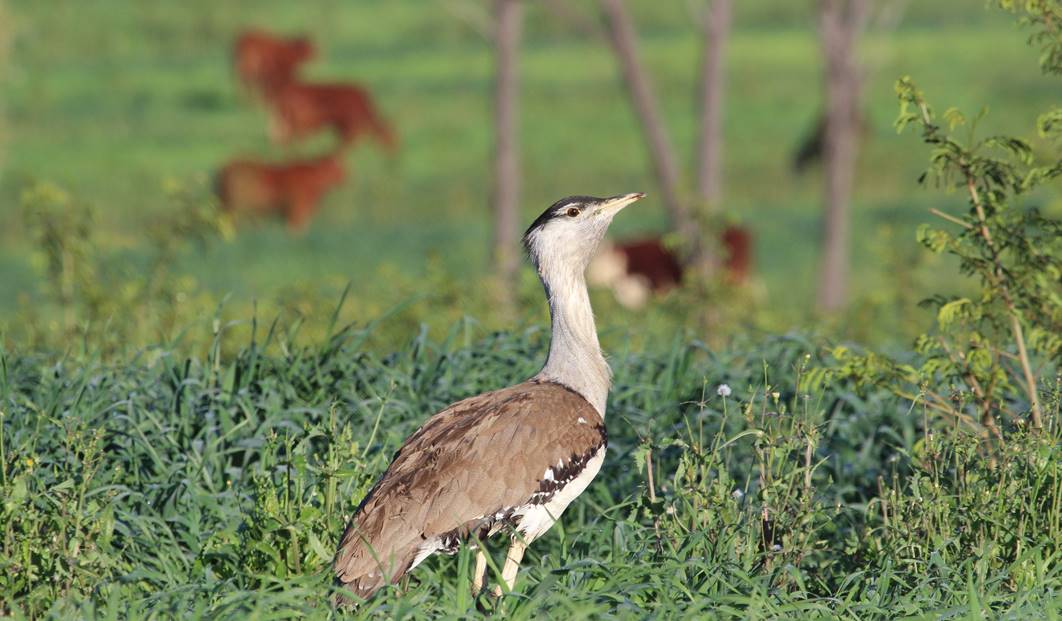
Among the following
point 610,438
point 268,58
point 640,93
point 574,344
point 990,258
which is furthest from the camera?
point 268,58

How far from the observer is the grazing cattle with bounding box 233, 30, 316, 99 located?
32.2m

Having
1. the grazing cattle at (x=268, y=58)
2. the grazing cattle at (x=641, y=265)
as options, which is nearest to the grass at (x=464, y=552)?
the grazing cattle at (x=641, y=265)

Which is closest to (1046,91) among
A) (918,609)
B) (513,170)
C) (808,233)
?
(808,233)

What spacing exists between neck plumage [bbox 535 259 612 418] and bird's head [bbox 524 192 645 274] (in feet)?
0.16

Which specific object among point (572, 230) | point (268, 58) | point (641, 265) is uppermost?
point (572, 230)

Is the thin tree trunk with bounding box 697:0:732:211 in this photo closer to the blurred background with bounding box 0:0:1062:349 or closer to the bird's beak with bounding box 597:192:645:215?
the blurred background with bounding box 0:0:1062:349

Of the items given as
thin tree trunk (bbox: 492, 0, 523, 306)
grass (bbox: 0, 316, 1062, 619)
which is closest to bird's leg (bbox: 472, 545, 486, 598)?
grass (bbox: 0, 316, 1062, 619)

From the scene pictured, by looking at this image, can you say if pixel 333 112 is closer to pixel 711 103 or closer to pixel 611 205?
pixel 711 103

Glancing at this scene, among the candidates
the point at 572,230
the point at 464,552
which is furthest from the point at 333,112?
the point at 464,552

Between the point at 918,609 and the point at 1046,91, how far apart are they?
3148 centimetres

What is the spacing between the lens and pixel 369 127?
30781 mm

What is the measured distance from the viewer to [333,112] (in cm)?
3091

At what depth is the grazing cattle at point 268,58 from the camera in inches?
1267

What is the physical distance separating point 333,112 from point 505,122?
1516cm
